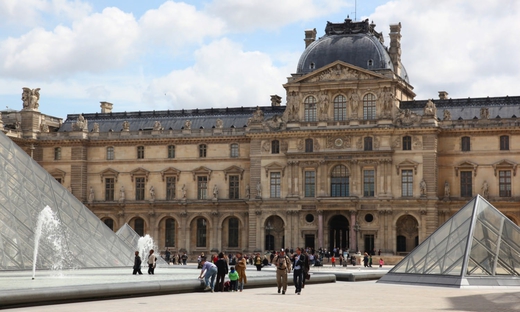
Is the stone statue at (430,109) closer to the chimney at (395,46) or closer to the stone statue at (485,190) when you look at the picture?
the stone statue at (485,190)

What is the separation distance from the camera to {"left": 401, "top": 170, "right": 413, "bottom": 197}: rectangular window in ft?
216

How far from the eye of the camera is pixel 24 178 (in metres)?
38.6

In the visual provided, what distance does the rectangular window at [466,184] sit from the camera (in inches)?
2586

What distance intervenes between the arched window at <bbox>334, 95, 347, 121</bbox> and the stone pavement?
36814 millimetres

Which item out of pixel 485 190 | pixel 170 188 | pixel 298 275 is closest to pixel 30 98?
pixel 170 188

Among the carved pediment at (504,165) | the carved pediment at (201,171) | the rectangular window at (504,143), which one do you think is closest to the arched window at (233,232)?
the carved pediment at (201,171)

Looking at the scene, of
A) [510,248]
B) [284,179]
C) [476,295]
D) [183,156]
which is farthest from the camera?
[183,156]

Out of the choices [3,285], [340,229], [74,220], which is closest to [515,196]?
[340,229]

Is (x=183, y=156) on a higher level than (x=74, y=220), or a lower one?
higher

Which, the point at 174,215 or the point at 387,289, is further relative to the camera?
the point at 174,215

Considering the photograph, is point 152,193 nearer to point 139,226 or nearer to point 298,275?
point 139,226

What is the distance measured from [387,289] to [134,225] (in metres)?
45.2

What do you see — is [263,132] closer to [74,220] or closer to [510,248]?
[74,220]

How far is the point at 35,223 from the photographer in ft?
119
